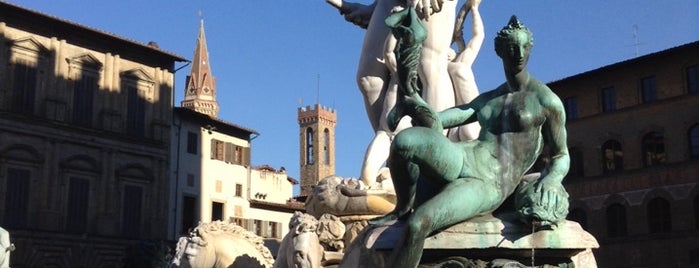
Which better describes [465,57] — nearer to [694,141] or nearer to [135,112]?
[694,141]

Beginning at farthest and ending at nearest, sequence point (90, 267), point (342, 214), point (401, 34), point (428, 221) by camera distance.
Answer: point (90, 267), point (342, 214), point (401, 34), point (428, 221)

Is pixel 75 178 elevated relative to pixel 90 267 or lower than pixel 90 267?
elevated

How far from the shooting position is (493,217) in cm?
346

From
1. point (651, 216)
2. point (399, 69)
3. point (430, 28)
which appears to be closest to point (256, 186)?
point (651, 216)

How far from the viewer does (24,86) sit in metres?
41.2

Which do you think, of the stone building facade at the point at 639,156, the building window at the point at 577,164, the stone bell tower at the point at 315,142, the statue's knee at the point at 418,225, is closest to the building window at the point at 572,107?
the stone building facade at the point at 639,156

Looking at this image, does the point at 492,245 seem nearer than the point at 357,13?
Yes

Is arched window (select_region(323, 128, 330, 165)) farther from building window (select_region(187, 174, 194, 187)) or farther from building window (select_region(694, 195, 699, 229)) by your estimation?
building window (select_region(694, 195, 699, 229))

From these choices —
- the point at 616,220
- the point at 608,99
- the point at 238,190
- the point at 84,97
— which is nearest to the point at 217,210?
the point at 238,190

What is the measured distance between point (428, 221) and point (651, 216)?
42.8m

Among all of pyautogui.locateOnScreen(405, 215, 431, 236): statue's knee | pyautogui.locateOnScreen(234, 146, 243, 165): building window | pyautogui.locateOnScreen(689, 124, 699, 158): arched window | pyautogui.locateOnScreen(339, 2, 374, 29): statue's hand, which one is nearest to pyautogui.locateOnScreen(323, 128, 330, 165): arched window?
pyautogui.locateOnScreen(234, 146, 243, 165): building window

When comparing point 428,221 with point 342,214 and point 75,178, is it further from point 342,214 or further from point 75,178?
point 75,178

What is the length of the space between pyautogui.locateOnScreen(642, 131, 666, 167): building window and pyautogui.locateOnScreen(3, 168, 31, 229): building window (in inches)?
1152

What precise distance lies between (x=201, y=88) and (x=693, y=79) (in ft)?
252
